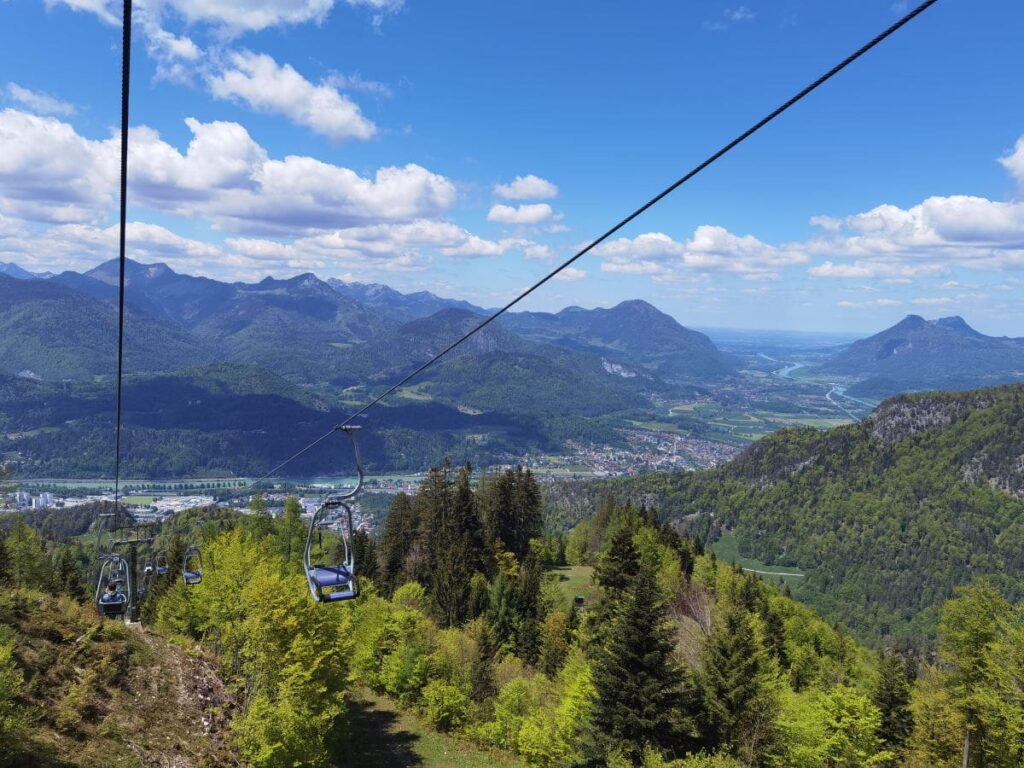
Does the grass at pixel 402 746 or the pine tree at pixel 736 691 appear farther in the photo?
the grass at pixel 402 746

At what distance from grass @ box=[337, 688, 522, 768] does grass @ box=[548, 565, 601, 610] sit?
2150cm

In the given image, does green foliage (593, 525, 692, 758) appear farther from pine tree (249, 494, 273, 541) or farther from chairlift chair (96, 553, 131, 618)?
pine tree (249, 494, 273, 541)

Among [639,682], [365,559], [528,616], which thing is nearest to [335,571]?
[639,682]

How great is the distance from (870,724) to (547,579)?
3985 centimetres

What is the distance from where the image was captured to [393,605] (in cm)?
5144

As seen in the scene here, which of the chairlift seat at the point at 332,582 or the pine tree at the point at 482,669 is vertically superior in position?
the chairlift seat at the point at 332,582

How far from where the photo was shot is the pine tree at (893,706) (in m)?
39.0

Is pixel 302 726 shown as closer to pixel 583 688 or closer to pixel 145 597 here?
pixel 583 688

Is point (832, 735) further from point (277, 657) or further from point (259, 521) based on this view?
point (259, 521)

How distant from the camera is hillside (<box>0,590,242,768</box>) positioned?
23750 mm

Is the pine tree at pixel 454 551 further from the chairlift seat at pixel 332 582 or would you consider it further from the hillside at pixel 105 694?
the chairlift seat at pixel 332 582

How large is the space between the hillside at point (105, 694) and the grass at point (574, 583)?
125ft

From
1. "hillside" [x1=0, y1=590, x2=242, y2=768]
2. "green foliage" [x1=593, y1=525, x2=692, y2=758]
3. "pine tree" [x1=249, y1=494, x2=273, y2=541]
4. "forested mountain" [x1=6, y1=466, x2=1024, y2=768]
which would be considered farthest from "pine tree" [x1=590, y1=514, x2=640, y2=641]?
"pine tree" [x1=249, y1=494, x2=273, y2=541]

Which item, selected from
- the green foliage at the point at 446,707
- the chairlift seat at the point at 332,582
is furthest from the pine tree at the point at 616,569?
the chairlift seat at the point at 332,582
